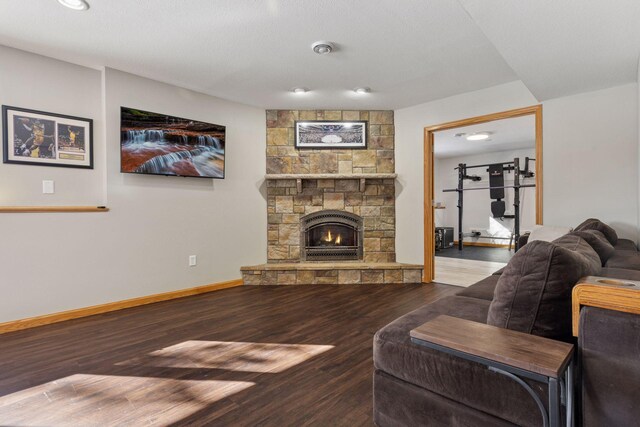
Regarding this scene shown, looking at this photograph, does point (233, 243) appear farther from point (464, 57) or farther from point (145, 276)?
point (464, 57)

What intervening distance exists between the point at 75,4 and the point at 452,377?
307cm

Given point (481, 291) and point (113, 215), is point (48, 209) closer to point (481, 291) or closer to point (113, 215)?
point (113, 215)

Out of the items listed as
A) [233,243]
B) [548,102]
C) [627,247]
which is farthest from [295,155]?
[627,247]

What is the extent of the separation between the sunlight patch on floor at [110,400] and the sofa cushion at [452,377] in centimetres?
93

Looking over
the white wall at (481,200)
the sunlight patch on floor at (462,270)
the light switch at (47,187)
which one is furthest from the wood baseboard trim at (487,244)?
the light switch at (47,187)

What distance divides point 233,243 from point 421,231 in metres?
2.51

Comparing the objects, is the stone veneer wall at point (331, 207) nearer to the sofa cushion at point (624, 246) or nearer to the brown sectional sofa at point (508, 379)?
the sofa cushion at point (624, 246)

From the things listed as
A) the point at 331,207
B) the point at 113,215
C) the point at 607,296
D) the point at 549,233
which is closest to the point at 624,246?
the point at 549,233

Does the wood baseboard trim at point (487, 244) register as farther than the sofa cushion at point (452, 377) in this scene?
Yes

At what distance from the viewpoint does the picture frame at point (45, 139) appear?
2.69 m

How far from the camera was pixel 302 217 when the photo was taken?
14.7 feet

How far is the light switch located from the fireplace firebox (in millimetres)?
2722

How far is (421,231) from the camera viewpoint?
4.28 m

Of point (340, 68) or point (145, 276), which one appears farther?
point (145, 276)
